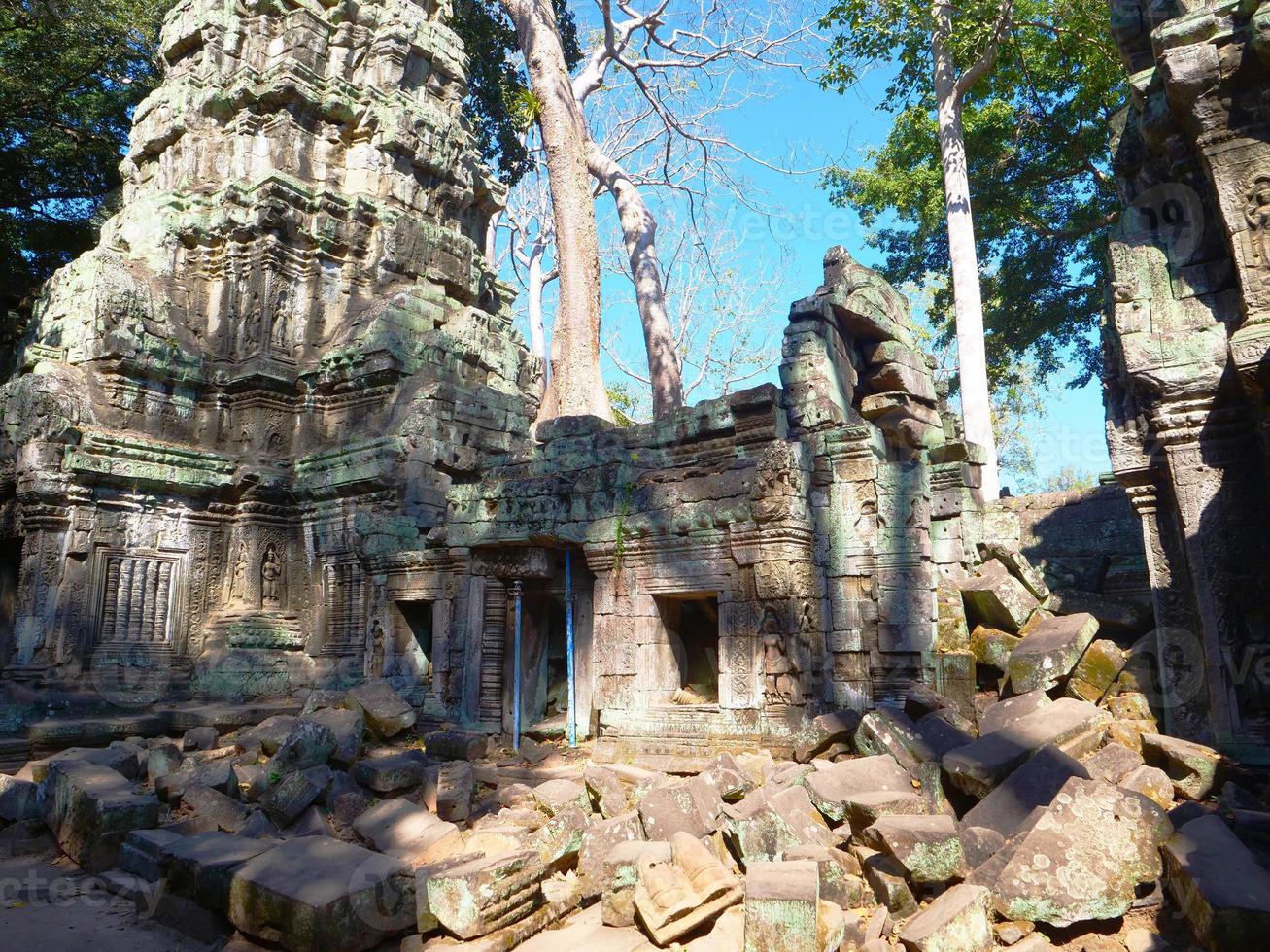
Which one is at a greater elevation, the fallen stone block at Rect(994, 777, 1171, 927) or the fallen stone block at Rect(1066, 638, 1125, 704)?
the fallen stone block at Rect(1066, 638, 1125, 704)

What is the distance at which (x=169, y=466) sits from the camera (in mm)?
12523

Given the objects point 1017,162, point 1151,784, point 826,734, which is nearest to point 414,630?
point 826,734

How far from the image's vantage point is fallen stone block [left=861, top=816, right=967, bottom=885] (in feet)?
14.4

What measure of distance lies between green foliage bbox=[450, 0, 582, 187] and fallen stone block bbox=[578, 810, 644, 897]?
20223 millimetres

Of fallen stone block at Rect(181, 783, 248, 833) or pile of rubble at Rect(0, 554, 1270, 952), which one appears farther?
fallen stone block at Rect(181, 783, 248, 833)

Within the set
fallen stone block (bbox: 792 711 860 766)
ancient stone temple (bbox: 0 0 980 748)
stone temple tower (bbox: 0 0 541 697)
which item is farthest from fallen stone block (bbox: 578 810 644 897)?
stone temple tower (bbox: 0 0 541 697)

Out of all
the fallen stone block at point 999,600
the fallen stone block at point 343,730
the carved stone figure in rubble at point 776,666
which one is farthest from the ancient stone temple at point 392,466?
the fallen stone block at point 343,730

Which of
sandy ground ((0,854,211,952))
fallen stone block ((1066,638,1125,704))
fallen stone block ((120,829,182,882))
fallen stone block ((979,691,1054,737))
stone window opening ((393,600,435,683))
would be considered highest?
stone window opening ((393,600,435,683))

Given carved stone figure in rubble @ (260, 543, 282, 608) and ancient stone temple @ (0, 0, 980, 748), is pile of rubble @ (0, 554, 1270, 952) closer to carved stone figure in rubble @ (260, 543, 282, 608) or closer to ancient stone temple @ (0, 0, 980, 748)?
ancient stone temple @ (0, 0, 980, 748)

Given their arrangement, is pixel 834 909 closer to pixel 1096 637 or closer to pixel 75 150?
pixel 1096 637

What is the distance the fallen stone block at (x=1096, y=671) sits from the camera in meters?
6.61

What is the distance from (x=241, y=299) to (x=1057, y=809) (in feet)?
45.4

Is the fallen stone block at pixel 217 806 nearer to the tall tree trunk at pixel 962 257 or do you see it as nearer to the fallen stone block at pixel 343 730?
the fallen stone block at pixel 343 730

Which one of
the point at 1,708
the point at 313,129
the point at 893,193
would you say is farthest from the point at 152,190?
the point at 893,193
